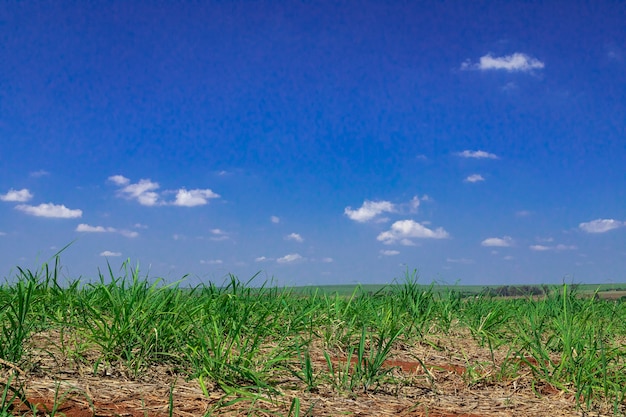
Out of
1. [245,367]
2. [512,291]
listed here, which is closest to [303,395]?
[245,367]

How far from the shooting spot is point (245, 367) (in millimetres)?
3195

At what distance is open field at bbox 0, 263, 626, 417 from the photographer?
2.80m

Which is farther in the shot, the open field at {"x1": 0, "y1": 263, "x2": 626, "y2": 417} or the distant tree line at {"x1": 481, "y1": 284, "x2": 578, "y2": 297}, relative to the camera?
the distant tree line at {"x1": 481, "y1": 284, "x2": 578, "y2": 297}

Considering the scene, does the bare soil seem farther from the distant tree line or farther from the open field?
the distant tree line

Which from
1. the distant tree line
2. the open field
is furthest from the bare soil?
the distant tree line

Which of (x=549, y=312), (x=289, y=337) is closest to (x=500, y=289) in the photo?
(x=549, y=312)

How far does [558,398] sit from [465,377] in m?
0.58

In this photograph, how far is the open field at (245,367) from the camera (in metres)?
2.80

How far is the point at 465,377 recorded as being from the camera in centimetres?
371

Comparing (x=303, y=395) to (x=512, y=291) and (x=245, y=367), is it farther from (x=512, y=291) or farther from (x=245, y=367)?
(x=512, y=291)

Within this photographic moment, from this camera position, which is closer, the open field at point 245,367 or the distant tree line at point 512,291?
the open field at point 245,367

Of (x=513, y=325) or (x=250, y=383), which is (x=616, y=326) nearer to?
(x=513, y=325)

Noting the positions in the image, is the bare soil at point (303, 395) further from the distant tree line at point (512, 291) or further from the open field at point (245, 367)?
the distant tree line at point (512, 291)

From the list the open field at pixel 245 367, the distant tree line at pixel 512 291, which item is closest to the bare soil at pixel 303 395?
the open field at pixel 245 367
